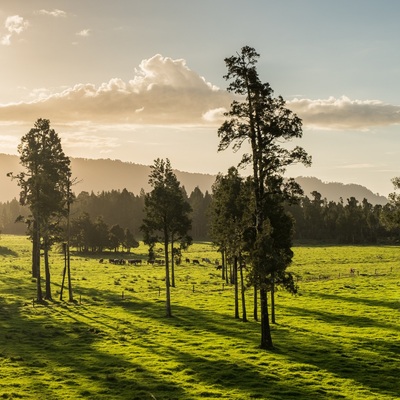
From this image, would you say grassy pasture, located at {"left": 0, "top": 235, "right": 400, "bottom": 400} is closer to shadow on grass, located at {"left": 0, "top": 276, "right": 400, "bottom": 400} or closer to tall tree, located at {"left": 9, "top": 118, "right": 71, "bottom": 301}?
shadow on grass, located at {"left": 0, "top": 276, "right": 400, "bottom": 400}

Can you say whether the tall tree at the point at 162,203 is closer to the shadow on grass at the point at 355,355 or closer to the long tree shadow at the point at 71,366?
the long tree shadow at the point at 71,366

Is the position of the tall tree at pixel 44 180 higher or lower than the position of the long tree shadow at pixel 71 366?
higher

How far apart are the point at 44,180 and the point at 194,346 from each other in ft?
92.7

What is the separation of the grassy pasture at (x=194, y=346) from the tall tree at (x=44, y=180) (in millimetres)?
8275

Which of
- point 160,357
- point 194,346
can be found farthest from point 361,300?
point 160,357

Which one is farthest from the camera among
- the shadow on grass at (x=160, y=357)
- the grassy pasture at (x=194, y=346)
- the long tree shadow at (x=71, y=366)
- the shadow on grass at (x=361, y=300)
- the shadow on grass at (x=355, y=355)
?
the shadow on grass at (x=361, y=300)

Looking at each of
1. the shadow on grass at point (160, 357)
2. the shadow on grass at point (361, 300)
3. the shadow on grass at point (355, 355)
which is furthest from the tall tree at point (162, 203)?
the shadow on grass at point (361, 300)

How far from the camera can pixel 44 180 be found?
51.6 meters

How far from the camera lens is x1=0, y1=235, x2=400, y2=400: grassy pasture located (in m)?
23.5

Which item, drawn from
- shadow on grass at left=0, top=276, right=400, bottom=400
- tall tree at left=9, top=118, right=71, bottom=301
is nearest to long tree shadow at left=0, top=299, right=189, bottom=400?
shadow on grass at left=0, top=276, right=400, bottom=400

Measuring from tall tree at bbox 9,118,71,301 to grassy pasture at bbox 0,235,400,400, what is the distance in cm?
828

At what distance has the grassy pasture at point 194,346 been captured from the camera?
77.2 ft

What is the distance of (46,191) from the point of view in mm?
52688

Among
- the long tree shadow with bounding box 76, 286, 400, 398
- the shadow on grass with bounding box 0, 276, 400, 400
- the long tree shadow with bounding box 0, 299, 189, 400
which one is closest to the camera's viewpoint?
the long tree shadow with bounding box 0, 299, 189, 400
